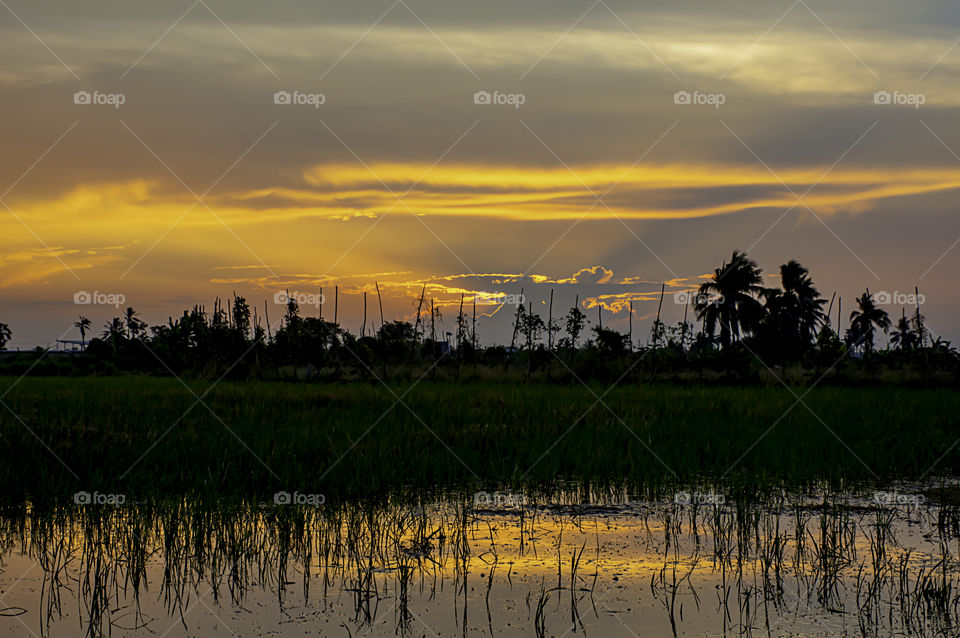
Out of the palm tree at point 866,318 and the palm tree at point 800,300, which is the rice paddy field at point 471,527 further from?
the palm tree at point 866,318

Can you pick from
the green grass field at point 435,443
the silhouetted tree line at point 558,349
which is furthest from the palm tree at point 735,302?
the green grass field at point 435,443

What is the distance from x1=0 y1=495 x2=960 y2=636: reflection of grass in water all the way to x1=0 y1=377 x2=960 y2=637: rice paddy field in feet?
0.09

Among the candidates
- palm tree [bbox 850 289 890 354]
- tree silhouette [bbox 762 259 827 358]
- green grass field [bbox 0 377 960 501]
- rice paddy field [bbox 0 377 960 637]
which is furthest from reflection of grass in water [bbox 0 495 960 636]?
palm tree [bbox 850 289 890 354]

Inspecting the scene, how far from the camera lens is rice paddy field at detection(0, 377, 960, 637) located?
492 centimetres

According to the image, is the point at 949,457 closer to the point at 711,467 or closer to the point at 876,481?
the point at 876,481

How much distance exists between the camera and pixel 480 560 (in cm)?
603

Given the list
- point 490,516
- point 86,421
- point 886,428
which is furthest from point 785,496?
point 86,421

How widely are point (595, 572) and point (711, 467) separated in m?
4.71

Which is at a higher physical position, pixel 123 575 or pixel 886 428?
pixel 886 428

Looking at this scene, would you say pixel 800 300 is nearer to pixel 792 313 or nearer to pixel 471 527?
pixel 792 313

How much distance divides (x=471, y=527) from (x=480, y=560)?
1030mm

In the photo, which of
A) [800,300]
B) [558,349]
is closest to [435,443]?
[558,349]

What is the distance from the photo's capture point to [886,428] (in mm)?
13281

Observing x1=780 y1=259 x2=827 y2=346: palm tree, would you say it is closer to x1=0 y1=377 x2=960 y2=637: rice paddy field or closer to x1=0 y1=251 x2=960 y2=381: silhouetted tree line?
x1=0 y1=251 x2=960 y2=381: silhouetted tree line
